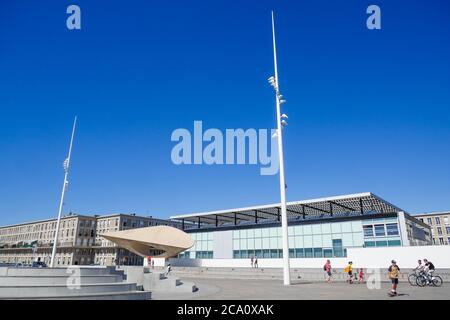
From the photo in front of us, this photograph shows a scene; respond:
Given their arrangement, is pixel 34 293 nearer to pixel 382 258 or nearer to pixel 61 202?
pixel 61 202

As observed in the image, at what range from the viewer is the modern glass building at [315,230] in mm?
35719

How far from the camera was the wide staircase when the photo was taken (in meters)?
9.50

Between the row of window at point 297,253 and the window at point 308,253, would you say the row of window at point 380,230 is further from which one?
the window at point 308,253

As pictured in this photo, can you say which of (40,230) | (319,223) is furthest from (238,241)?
(40,230)

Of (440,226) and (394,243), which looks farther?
(440,226)

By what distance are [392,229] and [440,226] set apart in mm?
79127

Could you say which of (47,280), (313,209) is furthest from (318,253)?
(47,280)

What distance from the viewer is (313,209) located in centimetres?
4450

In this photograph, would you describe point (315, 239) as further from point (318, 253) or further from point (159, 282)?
point (159, 282)

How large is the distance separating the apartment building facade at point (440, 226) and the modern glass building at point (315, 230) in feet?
212

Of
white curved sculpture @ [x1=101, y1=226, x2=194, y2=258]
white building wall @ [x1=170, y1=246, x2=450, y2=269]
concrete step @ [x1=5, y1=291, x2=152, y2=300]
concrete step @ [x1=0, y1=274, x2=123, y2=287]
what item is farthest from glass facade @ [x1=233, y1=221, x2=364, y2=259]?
concrete step @ [x1=0, y1=274, x2=123, y2=287]

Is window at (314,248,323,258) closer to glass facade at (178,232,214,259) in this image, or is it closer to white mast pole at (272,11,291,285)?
glass facade at (178,232,214,259)

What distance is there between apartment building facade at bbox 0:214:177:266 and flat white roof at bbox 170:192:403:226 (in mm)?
49914
